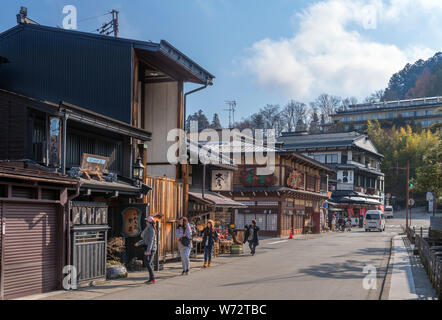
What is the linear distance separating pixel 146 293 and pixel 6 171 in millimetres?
4642

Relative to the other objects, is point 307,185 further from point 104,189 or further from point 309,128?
point 309,128

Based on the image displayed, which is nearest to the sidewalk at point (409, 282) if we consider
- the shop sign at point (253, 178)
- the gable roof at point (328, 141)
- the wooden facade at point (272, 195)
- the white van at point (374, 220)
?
the wooden facade at point (272, 195)

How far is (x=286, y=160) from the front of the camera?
43188 millimetres

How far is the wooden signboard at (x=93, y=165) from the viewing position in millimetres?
14898

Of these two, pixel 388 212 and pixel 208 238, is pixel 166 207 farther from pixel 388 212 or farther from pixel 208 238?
pixel 388 212

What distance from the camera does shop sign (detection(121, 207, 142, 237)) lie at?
55.0 ft

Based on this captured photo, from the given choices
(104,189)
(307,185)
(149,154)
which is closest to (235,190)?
(307,185)

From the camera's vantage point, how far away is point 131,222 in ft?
55.3

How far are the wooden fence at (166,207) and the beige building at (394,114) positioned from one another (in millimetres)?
82686

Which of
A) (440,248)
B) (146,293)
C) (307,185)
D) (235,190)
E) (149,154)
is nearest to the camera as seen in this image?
(146,293)

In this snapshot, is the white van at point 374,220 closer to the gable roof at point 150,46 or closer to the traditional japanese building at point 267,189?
the traditional japanese building at point 267,189

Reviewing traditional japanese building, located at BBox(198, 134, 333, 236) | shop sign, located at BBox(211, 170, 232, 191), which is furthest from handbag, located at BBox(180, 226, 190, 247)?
traditional japanese building, located at BBox(198, 134, 333, 236)

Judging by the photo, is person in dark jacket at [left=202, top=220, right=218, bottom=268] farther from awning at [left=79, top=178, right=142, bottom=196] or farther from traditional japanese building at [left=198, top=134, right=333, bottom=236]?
traditional japanese building at [left=198, top=134, right=333, bottom=236]

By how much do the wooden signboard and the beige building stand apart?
288 ft
